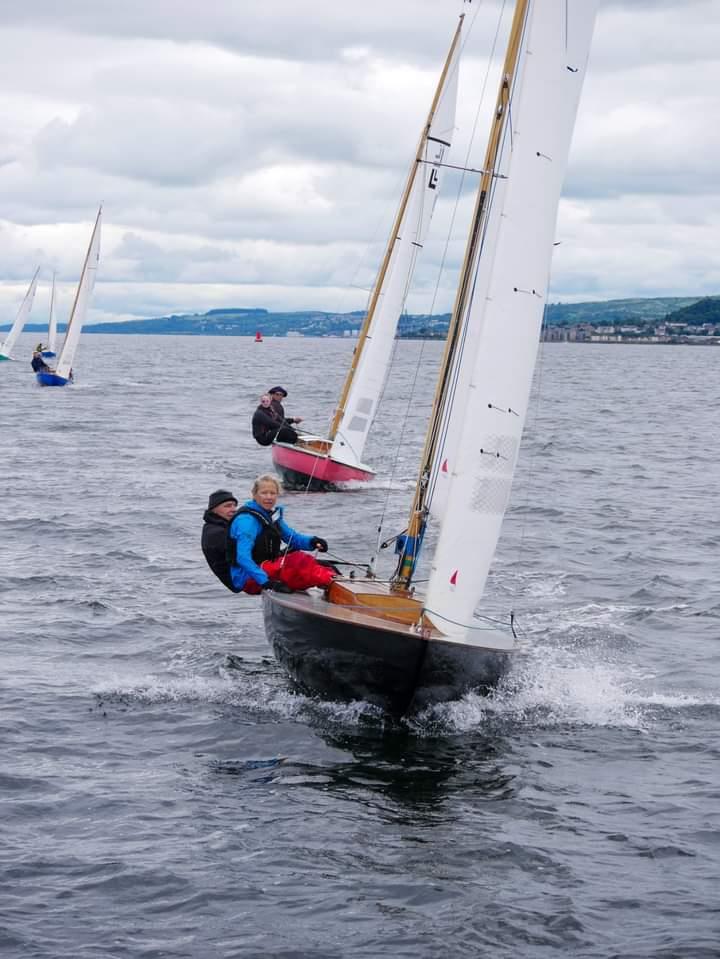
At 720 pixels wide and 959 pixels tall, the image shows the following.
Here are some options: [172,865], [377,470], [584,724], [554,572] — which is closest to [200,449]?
[377,470]

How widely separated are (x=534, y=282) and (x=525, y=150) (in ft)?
2.97

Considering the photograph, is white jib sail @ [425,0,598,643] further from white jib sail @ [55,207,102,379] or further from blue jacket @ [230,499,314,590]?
white jib sail @ [55,207,102,379]

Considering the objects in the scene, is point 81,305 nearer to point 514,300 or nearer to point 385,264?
point 385,264

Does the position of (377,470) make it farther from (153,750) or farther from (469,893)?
(469,893)

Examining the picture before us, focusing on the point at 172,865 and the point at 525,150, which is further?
the point at 525,150

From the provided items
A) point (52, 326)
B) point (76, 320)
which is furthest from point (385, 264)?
point (52, 326)

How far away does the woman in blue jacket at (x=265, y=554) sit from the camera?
389 inches

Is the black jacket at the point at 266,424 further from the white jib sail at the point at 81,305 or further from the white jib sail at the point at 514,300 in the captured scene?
the white jib sail at the point at 81,305

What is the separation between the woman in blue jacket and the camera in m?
9.89

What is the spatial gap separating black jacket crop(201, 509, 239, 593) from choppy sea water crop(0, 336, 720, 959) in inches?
36.0

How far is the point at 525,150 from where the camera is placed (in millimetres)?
8891

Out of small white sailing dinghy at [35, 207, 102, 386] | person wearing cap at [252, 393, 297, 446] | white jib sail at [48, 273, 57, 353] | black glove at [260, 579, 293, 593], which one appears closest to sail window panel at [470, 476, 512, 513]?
black glove at [260, 579, 293, 593]

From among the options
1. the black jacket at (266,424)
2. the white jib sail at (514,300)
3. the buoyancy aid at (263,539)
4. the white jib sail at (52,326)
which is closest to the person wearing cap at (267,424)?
the black jacket at (266,424)

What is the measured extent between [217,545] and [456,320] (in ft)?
9.28
